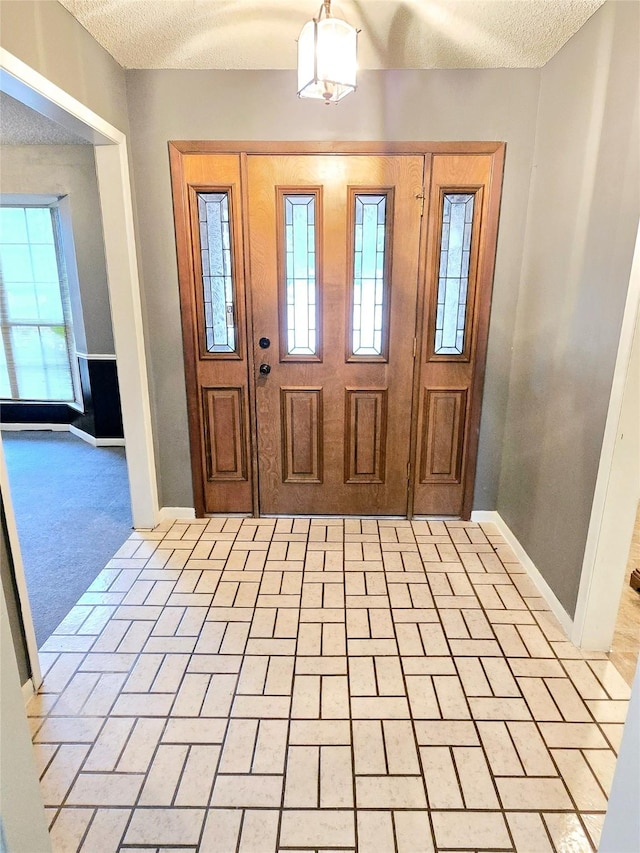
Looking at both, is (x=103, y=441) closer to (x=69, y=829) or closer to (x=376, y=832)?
(x=69, y=829)

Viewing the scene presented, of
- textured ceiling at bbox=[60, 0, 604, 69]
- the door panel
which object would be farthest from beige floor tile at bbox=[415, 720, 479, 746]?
textured ceiling at bbox=[60, 0, 604, 69]

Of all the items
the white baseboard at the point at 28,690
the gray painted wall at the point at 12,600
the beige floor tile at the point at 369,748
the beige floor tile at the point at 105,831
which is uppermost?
the gray painted wall at the point at 12,600

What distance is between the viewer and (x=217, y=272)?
8.77 feet

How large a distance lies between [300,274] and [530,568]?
1973mm

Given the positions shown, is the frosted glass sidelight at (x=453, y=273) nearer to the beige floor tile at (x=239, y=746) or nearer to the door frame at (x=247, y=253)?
the door frame at (x=247, y=253)

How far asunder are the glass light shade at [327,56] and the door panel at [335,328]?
92 cm

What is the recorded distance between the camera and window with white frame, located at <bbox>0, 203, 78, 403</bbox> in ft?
14.4

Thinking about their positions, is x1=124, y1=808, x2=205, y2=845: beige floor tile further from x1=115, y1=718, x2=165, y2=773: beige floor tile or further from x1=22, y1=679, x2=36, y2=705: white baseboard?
x1=22, y1=679, x2=36, y2=705: white baseboard

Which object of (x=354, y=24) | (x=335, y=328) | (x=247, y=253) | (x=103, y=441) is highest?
(x=354, y=24)

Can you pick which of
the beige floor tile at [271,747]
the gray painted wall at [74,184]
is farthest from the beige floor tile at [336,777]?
the gray painted wall at [74,184]

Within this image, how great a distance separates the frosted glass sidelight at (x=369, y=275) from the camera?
2.58 meters

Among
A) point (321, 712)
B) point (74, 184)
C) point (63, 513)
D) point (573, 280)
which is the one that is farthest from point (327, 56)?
point (74, 184)

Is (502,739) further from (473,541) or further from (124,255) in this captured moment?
(124,255)

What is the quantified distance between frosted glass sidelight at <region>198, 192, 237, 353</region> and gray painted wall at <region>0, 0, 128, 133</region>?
1.81 ft
